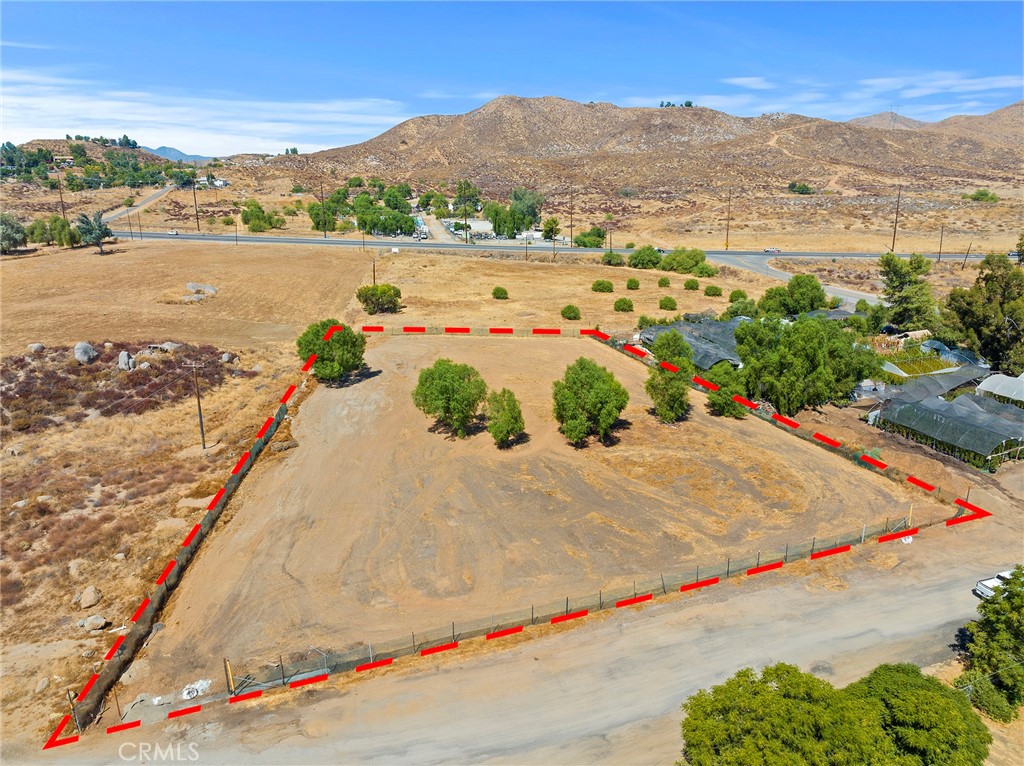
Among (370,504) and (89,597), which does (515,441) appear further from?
(89,597)

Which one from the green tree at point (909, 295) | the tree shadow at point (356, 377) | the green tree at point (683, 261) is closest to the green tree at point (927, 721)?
the tree shadow at point (356, 377)

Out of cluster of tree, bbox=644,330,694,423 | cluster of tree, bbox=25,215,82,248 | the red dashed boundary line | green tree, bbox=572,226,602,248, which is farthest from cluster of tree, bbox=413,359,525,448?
cluster of tree, bbox=25,215,82,248

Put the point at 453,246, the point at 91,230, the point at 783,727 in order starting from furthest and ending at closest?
the point at 453,246 → the point at 91,230 → the point at 783,727

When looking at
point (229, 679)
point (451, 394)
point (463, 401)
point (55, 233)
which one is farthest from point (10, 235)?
point (229, 679)

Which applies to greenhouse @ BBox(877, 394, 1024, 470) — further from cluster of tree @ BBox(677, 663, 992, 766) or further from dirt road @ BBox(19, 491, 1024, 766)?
cluster of tree @ BBox(677, 663, 992, 766)

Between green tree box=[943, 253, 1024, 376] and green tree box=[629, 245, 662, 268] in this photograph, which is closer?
green tree box=[943, 253, 1024, 376]

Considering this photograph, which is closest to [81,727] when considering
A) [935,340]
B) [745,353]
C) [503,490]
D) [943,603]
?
[503,490]

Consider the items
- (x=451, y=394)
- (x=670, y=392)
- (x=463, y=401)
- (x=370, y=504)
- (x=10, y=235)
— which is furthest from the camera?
(x=10, y=235)
